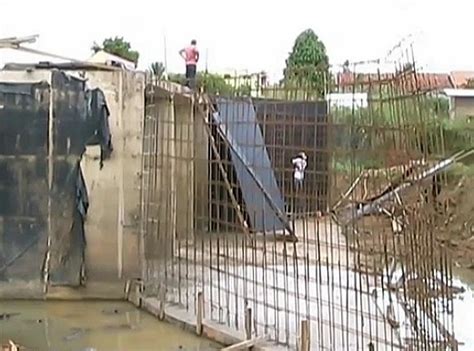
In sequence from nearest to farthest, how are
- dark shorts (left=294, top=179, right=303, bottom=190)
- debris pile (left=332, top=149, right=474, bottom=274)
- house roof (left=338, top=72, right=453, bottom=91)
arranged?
house roof (left=338, top=72, right=453, bottom=91) < debris pile (left=332, top=149, right=474, bottom=274) < dark shorts (left=294, top=179, right=303, bottom=190)

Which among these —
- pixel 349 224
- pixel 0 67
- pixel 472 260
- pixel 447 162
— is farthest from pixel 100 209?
pixel 472 260

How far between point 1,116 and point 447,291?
569cm

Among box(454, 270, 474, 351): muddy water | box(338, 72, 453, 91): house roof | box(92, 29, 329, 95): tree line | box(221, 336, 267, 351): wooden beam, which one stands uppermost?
box(92, 29, 329, 95): tree line

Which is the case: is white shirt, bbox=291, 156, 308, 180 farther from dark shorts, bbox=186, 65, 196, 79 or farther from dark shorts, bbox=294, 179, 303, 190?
dark shorts, bbox=186, 65, 196, 79

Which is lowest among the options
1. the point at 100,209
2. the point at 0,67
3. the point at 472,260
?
the point at 472,260

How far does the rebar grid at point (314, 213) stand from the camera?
649 centimetres

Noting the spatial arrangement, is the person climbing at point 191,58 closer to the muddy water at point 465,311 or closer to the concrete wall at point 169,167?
the concrete wall at point 169,167

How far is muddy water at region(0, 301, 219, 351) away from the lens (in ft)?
26.1

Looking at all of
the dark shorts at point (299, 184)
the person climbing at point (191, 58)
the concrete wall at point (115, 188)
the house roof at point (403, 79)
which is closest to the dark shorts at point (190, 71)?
the person climbing at point (191, 58)

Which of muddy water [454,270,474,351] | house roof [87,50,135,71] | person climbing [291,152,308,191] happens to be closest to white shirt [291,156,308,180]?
person climbing [291,152,308,191]

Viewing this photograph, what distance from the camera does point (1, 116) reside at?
9.95 meters

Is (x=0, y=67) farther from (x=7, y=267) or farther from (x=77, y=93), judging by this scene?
(x=7, y=267)

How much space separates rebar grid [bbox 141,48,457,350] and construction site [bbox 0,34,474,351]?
3cm

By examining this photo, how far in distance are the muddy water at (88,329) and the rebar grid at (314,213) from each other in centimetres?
45
